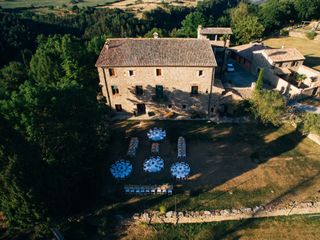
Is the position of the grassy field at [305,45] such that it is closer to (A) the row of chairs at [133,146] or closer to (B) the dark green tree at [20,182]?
(A) the row of chairs at [133,146]

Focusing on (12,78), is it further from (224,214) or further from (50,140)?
(224,214)

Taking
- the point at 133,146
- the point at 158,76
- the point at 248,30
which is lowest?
the point at 133,146

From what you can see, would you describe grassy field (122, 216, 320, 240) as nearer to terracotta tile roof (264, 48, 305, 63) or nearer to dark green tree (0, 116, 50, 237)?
dark green tree (0, 116, 50, 237)

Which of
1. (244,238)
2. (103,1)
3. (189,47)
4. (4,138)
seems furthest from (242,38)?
(103,1)

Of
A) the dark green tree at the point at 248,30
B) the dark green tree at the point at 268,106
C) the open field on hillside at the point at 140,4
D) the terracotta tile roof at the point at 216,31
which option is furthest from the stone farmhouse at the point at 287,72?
the open field on hillside at the point at 140,4

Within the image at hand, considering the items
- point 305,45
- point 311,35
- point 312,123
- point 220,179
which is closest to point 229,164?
point 220,179

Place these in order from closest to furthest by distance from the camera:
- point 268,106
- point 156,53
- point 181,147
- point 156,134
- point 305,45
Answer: point 181,147
point 268,106
point 156,134
point 156,53
point 305,45
